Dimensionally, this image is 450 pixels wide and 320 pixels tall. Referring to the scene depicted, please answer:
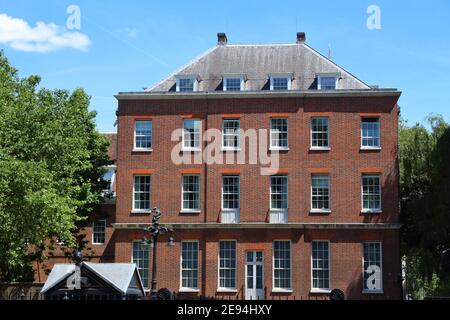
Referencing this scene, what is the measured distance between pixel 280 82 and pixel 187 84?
5844 mm

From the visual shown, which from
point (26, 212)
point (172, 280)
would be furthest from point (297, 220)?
point (26, 212)

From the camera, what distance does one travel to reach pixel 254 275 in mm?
39469

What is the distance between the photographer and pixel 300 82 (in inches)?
1657

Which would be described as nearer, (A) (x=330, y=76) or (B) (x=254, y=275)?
(B) (x=254, y=275)

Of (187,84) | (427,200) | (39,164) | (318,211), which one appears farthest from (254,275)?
(39,164)

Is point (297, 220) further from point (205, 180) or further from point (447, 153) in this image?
point (447, 153)

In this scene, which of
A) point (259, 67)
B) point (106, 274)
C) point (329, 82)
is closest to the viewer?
point (106, 274)

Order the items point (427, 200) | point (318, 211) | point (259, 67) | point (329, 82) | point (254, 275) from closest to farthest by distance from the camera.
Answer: point (427, 200), point (254, 275), point (318, 211), point (329, 82), point (259, 67)

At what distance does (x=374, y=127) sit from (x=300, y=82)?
537 cm

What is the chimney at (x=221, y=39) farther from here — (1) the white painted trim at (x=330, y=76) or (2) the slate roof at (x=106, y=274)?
(2) the slate roof at (x=106, y=274)

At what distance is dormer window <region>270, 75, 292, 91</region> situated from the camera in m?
41.7

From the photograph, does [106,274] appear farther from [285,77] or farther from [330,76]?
[330,76]

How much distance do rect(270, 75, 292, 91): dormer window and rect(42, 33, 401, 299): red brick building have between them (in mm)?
73

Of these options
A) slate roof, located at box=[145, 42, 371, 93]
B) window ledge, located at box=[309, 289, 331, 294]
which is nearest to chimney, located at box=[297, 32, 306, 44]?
slate roof, located at box=[145, 42, 371, 93]
